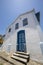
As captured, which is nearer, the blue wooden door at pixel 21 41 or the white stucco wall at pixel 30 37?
the white stucco wall at pixel 30 37

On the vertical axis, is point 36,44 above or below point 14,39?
below

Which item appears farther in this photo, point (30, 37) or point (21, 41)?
point (21, 41)

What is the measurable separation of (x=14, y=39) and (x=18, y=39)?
520 mm

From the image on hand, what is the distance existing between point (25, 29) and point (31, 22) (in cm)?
100

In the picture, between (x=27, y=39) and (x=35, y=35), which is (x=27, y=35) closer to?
(x=27, y=39)

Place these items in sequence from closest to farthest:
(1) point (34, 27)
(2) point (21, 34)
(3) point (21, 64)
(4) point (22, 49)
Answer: (3) point (21, 64) → (1) point (34, 27) → (4) point (22, 49) → (2) point (21, 34)

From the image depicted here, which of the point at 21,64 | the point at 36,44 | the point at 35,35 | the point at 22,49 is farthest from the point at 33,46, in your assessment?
the point at 21,64

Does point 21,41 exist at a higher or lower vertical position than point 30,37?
lower

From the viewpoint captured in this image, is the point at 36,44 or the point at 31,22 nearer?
the point at 36,44

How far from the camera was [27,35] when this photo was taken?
10.6 metres

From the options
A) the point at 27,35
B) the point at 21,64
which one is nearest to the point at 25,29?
the point at 27,35

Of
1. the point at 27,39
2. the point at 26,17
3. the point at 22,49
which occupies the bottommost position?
the point at 22,49

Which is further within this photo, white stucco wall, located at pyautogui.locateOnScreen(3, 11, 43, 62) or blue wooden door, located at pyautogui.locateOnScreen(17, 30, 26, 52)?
blue wooden door, located at pyautogui.locateOnScreen(17, 30, 26, 52)


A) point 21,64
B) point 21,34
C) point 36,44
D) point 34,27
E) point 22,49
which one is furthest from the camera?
point 21,34
